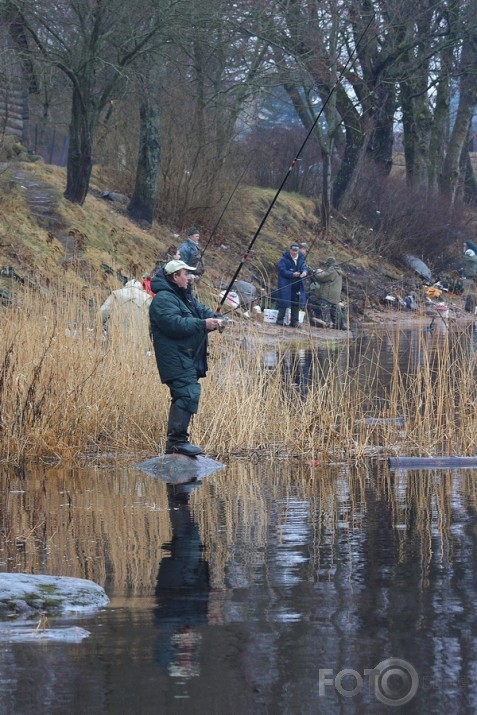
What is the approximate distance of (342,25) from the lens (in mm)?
35500

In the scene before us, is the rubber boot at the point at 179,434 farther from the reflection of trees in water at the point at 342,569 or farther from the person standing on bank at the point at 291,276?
the person standing on bank at the point at 291,276

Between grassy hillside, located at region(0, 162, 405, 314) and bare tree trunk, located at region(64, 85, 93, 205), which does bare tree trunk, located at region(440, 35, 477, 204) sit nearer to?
grassy hillside, located at region(0, 162, 405, 314)

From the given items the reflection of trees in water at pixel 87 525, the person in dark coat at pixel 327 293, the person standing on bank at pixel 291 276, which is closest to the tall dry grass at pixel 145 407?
the reflection of trees in water at pixel 87 525

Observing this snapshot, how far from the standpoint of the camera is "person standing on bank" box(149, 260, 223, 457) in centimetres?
1023

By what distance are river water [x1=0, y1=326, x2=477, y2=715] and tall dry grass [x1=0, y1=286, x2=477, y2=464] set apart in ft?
2.80

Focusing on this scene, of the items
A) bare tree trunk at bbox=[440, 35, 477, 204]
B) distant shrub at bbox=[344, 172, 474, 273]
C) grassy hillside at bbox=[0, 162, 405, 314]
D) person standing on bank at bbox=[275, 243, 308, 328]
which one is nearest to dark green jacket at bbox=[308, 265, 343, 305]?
grassy hillside at bbox=[0, 162, 405, 314]

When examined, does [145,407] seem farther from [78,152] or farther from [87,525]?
[78,152]

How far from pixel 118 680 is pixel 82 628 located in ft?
2.54

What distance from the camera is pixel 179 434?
10781mm

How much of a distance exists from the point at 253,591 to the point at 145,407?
17.9ft

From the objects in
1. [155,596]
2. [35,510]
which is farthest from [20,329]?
[155,596]

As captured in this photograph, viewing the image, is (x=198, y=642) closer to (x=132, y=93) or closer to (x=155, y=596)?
(x=155, y=596)

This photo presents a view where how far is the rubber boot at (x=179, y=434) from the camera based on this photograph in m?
10.7

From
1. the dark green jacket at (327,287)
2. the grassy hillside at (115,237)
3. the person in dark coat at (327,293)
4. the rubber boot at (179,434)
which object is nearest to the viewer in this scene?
the rubber boot at (179,434)
